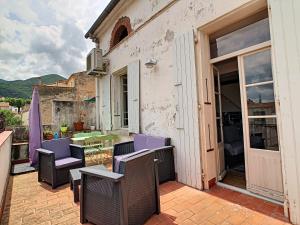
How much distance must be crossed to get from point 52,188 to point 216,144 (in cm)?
346

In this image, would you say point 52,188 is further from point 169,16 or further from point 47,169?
point 169,16

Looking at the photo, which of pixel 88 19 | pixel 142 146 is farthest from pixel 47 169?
pixel 88 19

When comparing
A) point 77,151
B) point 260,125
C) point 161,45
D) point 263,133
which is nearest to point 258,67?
point 260,125

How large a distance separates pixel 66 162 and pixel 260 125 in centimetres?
388

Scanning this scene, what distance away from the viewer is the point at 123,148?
4102 millimetres

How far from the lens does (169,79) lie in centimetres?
373

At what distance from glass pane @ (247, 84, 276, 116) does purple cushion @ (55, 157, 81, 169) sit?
369 centimetres

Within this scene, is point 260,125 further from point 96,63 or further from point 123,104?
point 96,63

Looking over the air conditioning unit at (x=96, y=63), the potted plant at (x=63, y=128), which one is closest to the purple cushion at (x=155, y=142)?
the air conditioning unit at (x=96, y=63)

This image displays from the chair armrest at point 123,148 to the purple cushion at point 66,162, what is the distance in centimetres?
88

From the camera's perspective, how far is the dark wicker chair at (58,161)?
3.46 m

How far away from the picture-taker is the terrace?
2.17 m

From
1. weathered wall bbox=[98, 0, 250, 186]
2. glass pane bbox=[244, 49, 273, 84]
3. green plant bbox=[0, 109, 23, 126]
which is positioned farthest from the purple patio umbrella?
green plant bbox=[0, 109, 23, 126]

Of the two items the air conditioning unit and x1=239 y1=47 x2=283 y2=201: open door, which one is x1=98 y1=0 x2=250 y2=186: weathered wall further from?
the air conditioning unit
